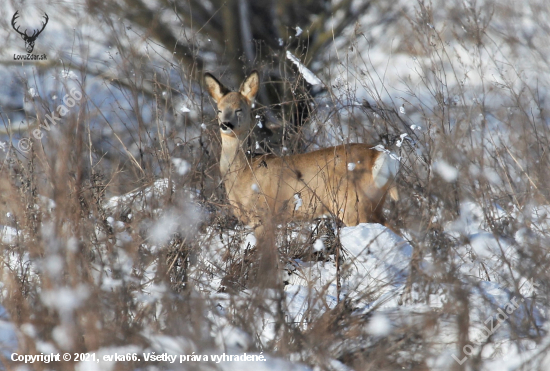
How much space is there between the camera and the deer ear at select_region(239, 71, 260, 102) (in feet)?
15.9

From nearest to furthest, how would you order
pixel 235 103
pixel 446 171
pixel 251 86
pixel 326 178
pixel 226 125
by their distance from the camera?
1. pixel 446 171
2. pixel 326 178
3. pixel 226 125
4. pixel 235 103
5. pixel 251 86

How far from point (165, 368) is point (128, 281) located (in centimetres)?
43

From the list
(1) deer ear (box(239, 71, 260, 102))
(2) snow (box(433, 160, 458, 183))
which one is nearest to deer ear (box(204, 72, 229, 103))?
(1) deer ear (box(239, 71, 260, 102))

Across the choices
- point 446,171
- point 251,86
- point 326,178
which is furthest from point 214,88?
point 446,171

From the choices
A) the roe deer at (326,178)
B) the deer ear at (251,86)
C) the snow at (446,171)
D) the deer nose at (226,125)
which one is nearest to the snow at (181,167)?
the roe deer at (326,178)

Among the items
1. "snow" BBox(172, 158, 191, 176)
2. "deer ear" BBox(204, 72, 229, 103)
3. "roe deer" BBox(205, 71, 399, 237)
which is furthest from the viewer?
"deer ear" BBox(204, 72, 229, 103)

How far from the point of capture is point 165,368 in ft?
6.52

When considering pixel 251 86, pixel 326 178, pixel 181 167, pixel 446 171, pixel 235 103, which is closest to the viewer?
pixel 446 171

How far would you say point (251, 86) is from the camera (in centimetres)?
492

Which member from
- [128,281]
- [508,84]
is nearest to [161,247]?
[128,281]

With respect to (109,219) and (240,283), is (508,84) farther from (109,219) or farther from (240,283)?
(109,219)

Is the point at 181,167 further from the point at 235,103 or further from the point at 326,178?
the point at 235,103

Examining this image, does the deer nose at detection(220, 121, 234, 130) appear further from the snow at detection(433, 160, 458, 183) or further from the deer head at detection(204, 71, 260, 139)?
the snow at detection(433, 160, 458, 183)

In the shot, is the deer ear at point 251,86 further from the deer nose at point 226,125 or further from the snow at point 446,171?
the snow at point 446,171
